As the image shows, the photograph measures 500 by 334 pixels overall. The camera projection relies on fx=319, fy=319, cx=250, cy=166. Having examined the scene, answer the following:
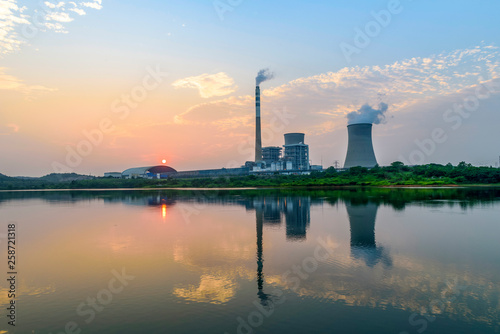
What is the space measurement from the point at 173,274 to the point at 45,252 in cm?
581

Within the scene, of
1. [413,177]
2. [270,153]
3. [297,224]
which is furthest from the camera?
[270,153]

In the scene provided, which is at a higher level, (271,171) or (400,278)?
(271,171)

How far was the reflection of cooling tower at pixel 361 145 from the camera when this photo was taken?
182ft

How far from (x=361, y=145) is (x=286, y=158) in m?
28.1

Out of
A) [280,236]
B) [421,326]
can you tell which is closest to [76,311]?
[421,326]

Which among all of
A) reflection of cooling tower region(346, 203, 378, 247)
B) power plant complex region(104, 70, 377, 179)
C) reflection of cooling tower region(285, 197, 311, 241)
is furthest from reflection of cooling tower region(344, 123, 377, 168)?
reflection of cooling tower region(285, 197, 311, 241)

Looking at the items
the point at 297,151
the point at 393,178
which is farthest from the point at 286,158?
the point at 393,178

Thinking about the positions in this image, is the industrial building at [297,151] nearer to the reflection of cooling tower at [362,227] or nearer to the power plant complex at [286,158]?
the power plant complex at [286,158]

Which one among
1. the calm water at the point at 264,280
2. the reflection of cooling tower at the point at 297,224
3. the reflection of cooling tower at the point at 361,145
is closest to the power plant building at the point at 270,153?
the reflection of cooling tower at the point at 361,145

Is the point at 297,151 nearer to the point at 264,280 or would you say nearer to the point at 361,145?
the point at 361,145

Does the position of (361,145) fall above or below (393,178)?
above

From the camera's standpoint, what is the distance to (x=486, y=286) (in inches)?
263

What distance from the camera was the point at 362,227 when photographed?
534 inches

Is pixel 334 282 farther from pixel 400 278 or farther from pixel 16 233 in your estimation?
pixel 16 233
